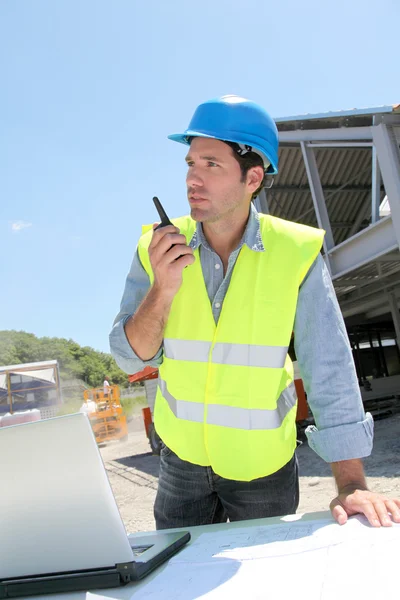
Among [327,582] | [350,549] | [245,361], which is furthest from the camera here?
Answer: [245,361]

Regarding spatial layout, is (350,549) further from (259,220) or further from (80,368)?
(80,368)

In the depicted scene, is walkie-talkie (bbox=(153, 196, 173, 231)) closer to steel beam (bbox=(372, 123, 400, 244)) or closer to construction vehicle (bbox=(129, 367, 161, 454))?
steel beam (bbox=(372, 123, 400, 244))

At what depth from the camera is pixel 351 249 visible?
37.0 feet

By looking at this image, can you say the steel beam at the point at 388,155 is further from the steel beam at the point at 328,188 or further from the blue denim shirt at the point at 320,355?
the blue denim shirt at the point at 320,355

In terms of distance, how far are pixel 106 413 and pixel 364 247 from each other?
571 inches

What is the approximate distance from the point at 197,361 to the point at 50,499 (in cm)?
77

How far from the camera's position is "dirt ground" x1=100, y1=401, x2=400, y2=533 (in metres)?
6.51

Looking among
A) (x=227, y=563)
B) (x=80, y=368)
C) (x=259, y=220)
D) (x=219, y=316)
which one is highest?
(x=80, y=368)

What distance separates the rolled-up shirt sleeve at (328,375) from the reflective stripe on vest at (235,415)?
0.41 feet

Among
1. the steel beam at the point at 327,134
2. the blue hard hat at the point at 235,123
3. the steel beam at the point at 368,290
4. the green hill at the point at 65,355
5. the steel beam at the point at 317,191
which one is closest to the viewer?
the blue hard hat at the point at 235,123

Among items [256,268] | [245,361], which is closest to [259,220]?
[256,268]

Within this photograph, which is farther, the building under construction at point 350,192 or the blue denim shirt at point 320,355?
the building under construction at point 350,192

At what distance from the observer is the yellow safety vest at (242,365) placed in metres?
1.84

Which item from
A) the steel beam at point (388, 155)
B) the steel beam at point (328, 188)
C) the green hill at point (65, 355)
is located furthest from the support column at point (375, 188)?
the green hill at point (65, 355)
